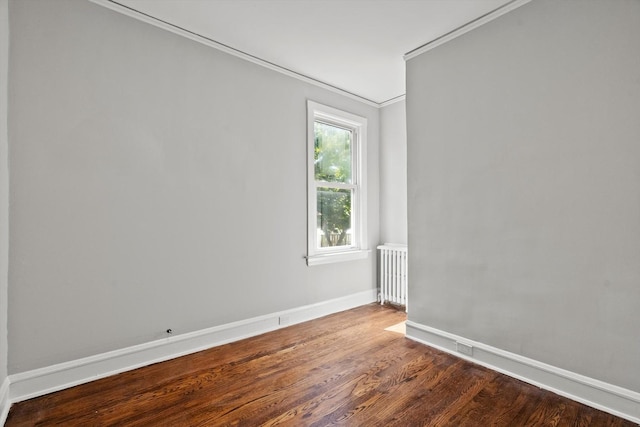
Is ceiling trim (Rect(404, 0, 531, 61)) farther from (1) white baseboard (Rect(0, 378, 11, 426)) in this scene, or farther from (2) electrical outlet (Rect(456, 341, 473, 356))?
(1) white baseboard (Rect(0, 378, 11, 426))

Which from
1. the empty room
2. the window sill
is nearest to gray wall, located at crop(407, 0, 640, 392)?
the empty room

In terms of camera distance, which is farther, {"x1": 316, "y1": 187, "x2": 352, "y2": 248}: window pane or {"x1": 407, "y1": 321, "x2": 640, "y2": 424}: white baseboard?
{"x1": 316, "y1": 187, "x2": 352, "y2": 248}: window pane

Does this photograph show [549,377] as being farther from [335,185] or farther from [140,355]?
[140,355]

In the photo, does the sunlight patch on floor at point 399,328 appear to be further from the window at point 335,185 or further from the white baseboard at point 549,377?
the window at point 335,185

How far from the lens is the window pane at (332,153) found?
3.78 m

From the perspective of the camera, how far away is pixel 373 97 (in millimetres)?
4125

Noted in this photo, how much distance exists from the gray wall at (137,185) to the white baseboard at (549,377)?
5.21 feet

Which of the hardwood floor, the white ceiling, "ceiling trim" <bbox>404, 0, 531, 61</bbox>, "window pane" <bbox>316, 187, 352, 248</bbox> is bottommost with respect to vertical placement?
the hardwood floor

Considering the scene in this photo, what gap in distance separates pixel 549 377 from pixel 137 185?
3207 mm

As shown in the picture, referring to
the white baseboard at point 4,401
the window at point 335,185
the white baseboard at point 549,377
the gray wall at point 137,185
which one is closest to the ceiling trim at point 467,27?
the window at point 335,185

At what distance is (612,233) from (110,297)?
10.9 feet

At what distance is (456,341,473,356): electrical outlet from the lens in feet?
8.45

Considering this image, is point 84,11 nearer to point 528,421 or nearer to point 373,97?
point 373,97

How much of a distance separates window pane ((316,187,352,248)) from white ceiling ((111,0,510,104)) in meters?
1.39
